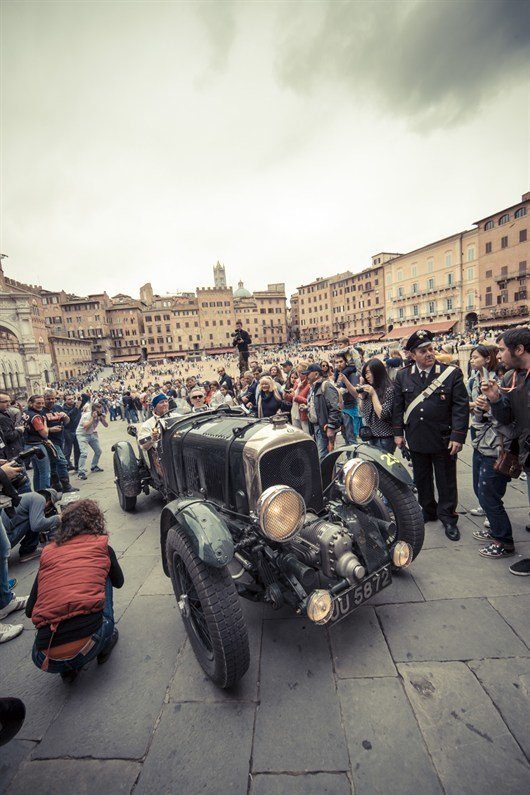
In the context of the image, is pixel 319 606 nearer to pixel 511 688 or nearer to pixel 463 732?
pixel 463 732

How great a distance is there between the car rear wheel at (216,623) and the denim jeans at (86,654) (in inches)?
21.4

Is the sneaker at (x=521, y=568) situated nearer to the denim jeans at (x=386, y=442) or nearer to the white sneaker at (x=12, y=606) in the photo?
the denim jeans at (x=386, y=442)

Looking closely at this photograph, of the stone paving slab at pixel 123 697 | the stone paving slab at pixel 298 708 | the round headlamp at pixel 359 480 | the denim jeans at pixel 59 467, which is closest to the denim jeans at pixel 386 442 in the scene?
the round headlamp at pixel 359 480

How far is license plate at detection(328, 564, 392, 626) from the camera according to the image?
2.09 m

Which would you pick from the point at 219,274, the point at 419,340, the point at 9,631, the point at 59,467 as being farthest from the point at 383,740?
the point at 219,274

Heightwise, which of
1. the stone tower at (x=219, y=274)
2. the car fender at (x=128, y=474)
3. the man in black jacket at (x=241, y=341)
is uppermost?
the stone tower at (x=219, y=274)

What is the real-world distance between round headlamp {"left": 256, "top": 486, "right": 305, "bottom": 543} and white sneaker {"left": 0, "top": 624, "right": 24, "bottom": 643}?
244 cm

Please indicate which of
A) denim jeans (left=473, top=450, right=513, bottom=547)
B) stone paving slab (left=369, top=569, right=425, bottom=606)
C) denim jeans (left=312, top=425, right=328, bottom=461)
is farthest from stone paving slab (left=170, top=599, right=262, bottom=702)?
denim jeans (left=312, top=425, right=328, bottom=461)

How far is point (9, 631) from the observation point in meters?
2.83

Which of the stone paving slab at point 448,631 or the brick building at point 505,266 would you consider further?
the brick building at point 505,266

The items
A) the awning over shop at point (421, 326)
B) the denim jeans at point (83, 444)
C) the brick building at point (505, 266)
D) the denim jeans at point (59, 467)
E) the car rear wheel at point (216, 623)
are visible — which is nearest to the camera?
the car rear wheel at point (216, 623)

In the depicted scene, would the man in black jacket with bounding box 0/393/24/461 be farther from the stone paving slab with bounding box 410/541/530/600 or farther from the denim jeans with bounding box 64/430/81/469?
the stone paving slab with bounding box 410/541/530/600

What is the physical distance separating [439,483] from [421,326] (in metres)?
56.4

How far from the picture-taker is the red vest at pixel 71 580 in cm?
214
